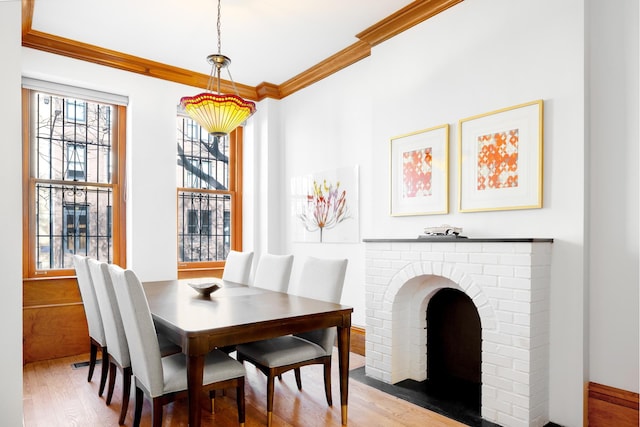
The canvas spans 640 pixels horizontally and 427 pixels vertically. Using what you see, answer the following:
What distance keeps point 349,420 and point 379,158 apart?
6.74 ft

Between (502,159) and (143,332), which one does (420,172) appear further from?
(143,332)

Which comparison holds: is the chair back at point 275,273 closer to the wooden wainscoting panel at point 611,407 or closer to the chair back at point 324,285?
the chair back at point 324,285

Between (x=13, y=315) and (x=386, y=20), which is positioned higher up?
(x=386, y=20)

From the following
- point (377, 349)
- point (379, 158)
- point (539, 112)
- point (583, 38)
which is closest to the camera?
point (583, 38)

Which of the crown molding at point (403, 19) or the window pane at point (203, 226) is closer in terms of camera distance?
the crown molding at point (403, 19)

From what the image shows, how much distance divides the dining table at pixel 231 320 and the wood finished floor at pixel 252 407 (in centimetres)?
27

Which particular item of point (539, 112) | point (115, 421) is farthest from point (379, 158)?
point (115, 421)

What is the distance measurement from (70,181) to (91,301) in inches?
63.5

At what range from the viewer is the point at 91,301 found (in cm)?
291

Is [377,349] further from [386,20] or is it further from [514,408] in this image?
[386,20]

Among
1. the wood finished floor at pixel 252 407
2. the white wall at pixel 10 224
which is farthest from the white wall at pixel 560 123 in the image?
the white wall at pixel 10 224

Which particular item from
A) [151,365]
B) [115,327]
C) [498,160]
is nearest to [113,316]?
[115,327]

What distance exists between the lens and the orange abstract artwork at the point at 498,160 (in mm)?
2641

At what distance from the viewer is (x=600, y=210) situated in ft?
7.86
